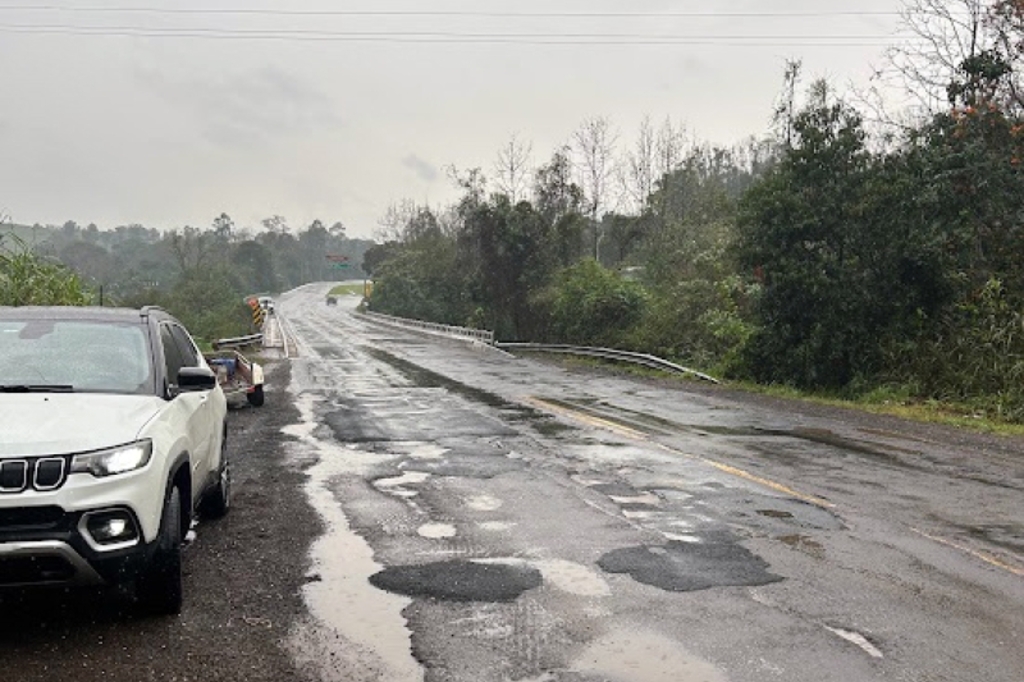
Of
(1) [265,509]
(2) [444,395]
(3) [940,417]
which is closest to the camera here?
(1) [265,509]

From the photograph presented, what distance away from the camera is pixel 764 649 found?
4918 mm

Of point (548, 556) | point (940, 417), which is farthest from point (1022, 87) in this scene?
point (548, 556)

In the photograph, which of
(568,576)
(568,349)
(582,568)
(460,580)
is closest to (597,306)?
(568,349)

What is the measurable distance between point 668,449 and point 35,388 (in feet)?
27.6

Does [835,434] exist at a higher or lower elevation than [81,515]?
lower

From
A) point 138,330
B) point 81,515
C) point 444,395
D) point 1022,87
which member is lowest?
point 444,395

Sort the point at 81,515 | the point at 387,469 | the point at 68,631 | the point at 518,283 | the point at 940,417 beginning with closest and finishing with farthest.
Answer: the point at 81,515, the point at 68,631, the point at 387,469, the point at 940,417, the point at 518,283

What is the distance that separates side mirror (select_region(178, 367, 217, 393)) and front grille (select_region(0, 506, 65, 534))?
1607 mm

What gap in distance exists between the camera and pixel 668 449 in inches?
482

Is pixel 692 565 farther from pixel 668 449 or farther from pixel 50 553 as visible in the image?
pixel 668 449

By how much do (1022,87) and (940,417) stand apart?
379 inches

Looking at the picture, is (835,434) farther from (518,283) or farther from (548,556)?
(518,283)

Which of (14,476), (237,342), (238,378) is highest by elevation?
(14,476)

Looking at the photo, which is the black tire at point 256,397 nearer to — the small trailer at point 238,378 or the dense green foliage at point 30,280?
the small trailer at point 238,378
